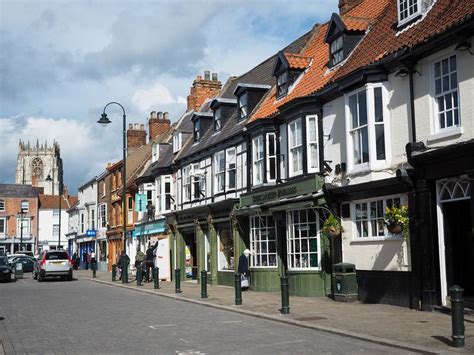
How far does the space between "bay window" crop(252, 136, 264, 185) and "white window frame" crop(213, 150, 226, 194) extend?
3421mm

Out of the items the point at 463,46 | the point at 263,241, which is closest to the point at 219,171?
the point at 263,241

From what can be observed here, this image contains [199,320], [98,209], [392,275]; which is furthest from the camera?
[98,209]

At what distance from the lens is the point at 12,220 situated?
268 ft

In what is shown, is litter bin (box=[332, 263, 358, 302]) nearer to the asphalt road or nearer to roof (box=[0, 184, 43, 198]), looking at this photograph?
the asphalt road

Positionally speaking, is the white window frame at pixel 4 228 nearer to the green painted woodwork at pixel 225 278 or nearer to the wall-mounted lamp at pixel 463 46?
the green painted woodwork at pixel 225 278

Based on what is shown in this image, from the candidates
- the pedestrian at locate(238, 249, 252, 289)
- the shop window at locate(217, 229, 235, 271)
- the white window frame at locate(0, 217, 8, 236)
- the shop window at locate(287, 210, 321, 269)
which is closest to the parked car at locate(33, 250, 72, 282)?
the shop window at locate(217, 229, 235, 271)

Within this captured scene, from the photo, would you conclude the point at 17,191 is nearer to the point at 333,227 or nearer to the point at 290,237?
the point at 290,237

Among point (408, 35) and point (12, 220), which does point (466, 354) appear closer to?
point (408, 35)

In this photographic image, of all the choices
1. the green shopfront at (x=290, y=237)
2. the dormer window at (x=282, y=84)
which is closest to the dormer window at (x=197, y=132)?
the green shopfront at (x=290, y=237)

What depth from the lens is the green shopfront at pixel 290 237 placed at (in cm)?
1947

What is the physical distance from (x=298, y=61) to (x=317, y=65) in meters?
1.00

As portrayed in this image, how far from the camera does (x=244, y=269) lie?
77.5 feet

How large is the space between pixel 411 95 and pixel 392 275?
16.0 feet

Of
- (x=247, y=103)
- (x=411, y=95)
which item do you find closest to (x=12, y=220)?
(x=247, y=103)
